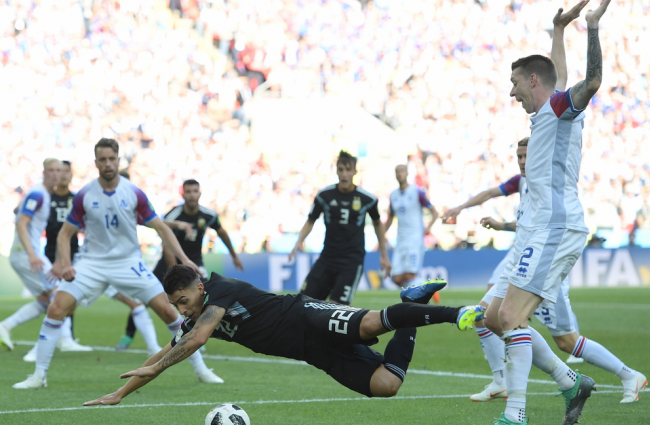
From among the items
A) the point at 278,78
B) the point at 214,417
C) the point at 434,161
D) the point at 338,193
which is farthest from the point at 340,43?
the point at 214,417

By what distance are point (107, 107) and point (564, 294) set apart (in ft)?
70.1

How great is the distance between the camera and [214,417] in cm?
507

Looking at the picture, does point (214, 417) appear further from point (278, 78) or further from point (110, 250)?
point (278, 78)


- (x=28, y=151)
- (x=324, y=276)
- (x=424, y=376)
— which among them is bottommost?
(x=424, y=376)

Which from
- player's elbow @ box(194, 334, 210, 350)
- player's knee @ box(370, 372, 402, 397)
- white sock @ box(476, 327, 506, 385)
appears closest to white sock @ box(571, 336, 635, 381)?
white sock @ box(476, 327, 506, 385)

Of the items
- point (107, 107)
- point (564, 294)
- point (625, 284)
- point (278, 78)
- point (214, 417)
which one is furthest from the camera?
point (278, 78)

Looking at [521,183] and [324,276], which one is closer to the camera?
[521,183]

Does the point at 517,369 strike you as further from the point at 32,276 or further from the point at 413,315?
the point at 32,276

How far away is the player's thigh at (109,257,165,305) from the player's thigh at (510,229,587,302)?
405 cm

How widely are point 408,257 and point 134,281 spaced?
804cm

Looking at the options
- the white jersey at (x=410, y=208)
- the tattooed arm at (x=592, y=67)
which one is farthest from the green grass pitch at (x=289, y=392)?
the white jersey at (x=410, y=208)

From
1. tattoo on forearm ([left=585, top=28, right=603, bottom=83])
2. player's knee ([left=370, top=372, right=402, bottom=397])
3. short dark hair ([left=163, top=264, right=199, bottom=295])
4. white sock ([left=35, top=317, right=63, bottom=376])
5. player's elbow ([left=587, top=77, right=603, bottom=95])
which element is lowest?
white sock ([left=35, top=317, right=63, bottom=376])

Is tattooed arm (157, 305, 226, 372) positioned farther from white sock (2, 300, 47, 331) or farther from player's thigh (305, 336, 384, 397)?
white sock (2, 300, 47, 331)

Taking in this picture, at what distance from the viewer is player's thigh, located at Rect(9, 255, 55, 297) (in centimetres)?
1059
